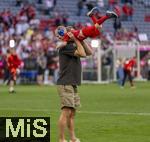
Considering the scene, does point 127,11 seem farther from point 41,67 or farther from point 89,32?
point 89,32

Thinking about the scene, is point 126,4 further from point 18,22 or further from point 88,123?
point 88,123

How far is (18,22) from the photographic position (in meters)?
48.9

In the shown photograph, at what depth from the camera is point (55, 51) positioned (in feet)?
151

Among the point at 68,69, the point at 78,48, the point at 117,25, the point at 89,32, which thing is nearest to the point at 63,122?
the point at 68,69

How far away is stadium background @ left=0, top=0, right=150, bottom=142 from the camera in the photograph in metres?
25.4

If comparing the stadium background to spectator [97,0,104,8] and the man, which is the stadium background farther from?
the man

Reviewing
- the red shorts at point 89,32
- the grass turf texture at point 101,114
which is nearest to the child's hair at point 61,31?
the red shorts at point 89,32

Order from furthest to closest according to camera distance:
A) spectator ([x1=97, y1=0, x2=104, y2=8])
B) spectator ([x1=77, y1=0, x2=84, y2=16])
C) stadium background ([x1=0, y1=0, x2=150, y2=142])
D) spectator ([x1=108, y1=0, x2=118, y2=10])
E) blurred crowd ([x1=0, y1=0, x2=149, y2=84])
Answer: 1. spectator ([x1=108, y1=0, x2=118, y2=10])
2. spectator ([x1=97, y1=0, x2=104, y2=8])
3. spectator ([x1=77, y1=0, x2=84, y2=16])
4. blurred crowd ([x1=0, y1=0, x2=149, y2=84])
5. stadium background ([x1=0, y1=0, x2=150, y2=142])

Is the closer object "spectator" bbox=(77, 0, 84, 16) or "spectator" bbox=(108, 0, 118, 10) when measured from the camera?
"spectator" bbox=(77, 0, 84, 16)

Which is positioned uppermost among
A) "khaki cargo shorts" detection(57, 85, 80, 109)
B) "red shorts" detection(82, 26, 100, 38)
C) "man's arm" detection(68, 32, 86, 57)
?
"red shorts" detection(82, 26, 100, 38)

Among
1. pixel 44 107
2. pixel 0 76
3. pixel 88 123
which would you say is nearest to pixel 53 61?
pixel 0 76

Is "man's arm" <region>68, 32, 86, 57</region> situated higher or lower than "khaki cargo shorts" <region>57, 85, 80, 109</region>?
higher

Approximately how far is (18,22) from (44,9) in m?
4.01

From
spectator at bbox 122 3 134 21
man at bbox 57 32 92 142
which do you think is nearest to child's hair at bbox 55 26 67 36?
man at bbox 57 32 92 142
